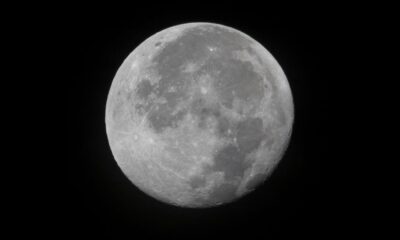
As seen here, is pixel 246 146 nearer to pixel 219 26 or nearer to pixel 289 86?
pixel 289 86

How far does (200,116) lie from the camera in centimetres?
449

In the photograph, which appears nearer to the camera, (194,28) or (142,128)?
(142,128)

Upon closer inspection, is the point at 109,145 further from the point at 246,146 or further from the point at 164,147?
the point at 246,146

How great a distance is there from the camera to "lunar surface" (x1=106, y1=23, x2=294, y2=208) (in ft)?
14.8

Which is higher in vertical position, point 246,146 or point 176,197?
point 246,146

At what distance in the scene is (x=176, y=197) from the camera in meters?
5.00

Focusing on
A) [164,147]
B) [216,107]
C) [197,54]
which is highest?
[197,54]

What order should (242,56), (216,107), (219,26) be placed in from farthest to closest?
1. (219,26)
2. (242,56)
3. (216,107)

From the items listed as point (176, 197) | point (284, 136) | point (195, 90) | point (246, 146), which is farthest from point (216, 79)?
point (176, 197)

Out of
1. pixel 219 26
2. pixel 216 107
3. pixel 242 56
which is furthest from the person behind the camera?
pixel 219 26

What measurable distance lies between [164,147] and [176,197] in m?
0.74

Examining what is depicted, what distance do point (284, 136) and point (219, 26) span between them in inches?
60.8

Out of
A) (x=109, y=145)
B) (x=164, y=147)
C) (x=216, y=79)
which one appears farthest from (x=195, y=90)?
(x=109, y=145)

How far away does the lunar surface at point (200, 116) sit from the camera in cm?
452
